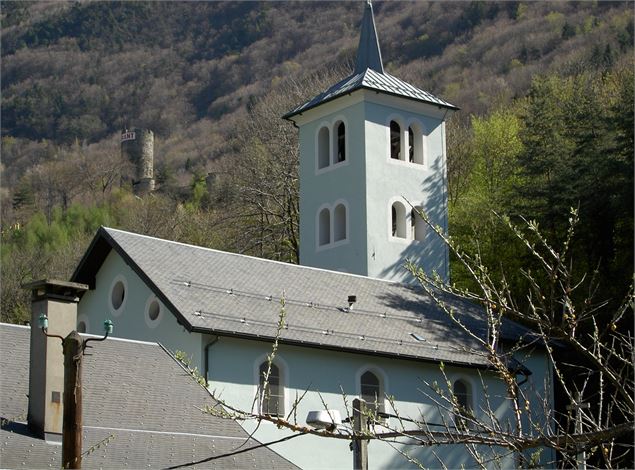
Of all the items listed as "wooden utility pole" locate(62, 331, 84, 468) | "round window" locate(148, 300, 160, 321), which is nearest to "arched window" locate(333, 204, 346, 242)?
"round window" locate(148, 300, 160, 321)

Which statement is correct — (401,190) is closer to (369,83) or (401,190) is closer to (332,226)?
(332,226)

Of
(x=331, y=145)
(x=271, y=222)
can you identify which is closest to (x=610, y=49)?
(x=271, y=222)

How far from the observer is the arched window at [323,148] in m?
36.9

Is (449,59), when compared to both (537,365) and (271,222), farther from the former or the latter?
(537,365)

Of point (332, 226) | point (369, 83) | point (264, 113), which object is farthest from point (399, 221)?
point (264, 113)

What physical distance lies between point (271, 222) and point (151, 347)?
25902mm

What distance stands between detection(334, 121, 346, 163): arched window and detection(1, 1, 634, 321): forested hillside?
183 inches

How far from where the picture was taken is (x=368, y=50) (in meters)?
38.1

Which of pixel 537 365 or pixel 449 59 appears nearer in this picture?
pixel 537 365

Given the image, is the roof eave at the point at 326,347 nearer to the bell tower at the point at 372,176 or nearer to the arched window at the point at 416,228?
the bell tower at the point at 372,176

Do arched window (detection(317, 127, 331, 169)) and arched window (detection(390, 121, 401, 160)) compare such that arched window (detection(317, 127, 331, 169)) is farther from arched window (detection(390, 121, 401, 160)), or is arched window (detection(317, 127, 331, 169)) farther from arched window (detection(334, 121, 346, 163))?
arched window (detection(390, 121, 401, 160))

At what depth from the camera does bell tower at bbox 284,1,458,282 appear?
34938 mm

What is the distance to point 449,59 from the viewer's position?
324ft

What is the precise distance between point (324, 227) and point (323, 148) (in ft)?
7.68
